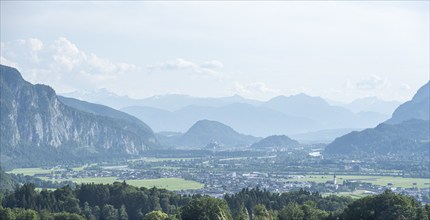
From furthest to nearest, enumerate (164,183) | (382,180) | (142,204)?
1. (382,180)
2. (164,183)
3. (142,204)

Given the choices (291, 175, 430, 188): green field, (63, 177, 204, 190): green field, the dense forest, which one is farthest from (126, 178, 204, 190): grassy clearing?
the dense forest

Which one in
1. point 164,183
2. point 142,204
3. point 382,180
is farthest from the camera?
point 382,180

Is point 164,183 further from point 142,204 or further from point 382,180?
point 142,204

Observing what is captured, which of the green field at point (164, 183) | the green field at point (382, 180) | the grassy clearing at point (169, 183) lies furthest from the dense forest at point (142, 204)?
the green field at point (382, 180)

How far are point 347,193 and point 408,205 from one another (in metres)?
65.8

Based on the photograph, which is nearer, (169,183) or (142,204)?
(142,204)

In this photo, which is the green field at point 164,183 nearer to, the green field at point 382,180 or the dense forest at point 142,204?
the green field at point 382,180

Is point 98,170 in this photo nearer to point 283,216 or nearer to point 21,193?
point 21,193

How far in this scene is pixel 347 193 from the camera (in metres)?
126

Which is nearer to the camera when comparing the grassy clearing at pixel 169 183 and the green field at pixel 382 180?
the grassy clearing at pixel 169 183

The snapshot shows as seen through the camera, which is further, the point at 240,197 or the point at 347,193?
the point at 347,193

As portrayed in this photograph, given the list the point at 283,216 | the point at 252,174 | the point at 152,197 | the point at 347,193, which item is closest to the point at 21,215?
the point at 152,197

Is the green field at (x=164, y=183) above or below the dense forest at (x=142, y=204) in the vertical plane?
above

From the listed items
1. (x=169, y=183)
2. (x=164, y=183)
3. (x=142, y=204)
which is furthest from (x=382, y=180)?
(x=142, y=204)
